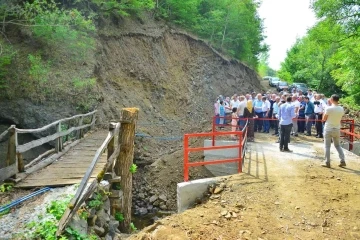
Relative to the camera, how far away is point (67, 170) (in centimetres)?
701

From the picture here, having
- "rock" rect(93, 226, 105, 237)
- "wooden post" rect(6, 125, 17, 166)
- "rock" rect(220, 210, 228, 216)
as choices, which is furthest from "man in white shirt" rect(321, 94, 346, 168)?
"wooden post" rect(6, 125, 17, 166)

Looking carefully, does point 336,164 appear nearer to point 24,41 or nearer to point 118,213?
point 118,213

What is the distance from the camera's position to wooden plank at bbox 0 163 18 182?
5.70 meters

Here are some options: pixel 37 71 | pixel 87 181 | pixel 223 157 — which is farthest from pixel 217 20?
pixel 87 181

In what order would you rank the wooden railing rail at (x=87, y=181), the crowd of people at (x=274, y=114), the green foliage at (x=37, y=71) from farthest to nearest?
the green foliage at (x=37, y=71)
the crowd of people at (x=274, y=114)
the wooden railing rail at (x=87, y=181)

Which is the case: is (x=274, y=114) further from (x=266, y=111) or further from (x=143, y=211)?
(x=143, y=211)

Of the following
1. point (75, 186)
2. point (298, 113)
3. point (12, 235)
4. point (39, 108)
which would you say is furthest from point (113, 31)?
point (12, 235)

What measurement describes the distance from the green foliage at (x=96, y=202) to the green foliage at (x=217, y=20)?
1969 centimetres

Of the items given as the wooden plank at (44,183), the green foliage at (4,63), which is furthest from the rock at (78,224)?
the green foliage at (4,63)

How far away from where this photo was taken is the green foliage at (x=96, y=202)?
17.6 feet

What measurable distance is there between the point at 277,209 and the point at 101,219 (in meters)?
3.31

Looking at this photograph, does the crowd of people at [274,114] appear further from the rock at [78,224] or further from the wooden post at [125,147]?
the rock at [78,224]

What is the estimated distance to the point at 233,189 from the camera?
6.40 metres

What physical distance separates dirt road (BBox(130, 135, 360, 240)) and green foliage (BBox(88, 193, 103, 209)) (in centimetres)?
96
